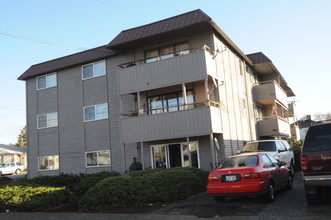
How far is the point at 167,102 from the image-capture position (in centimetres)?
1866

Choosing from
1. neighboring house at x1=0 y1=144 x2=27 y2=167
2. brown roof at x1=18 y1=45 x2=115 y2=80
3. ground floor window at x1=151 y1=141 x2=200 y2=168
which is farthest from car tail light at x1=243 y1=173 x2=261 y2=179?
neighboring house at x1=0 y1=144 x2=27 y2=167

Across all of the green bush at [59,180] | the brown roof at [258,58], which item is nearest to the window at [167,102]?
the green bush at [59,180]

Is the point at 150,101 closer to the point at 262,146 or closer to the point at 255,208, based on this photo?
the point at 262,146

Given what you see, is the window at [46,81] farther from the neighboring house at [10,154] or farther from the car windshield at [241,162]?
the neighboring house at [10,154]

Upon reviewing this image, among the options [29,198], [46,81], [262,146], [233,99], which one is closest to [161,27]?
[233,99]

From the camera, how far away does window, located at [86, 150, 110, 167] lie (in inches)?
808

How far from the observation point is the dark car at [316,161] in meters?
7.30

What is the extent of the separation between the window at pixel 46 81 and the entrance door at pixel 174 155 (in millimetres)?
10680

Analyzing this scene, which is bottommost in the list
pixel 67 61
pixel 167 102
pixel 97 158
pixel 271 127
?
pixel 97 158

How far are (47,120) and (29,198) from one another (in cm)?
1323

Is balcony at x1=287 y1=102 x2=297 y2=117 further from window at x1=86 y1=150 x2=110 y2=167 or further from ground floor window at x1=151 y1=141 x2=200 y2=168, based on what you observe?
window at x1=86 y1=150 x2=110 y2=167

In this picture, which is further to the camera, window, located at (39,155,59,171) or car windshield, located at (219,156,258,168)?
window, located at (39,155,59,171)

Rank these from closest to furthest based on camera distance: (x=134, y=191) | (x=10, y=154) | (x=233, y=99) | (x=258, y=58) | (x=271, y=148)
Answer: (x=134, y=191), (x=271, y=148), (x=233, y=99), (x=258, y=58), (x=10, y=154)

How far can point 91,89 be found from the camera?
21562mm
